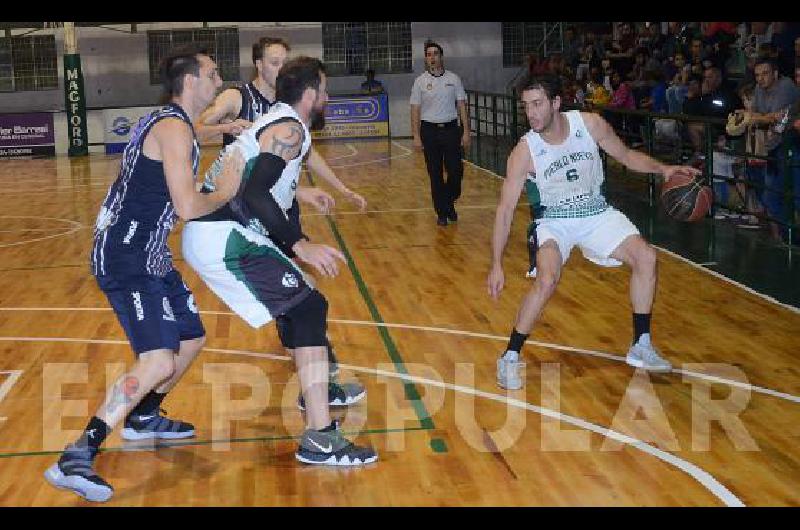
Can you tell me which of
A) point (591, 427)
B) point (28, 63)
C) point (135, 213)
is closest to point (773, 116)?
point (591, 427)

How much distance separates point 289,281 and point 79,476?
1.27 meters

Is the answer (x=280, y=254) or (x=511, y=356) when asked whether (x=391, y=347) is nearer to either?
(x=511, y=356)

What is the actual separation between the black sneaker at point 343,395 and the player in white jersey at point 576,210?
2.92ft

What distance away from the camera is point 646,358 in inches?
267

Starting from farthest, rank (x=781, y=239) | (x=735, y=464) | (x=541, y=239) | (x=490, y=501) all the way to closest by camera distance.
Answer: (x=781, y=239), (x=541, y=239), (x=735, y=464), (x=490, y=501)

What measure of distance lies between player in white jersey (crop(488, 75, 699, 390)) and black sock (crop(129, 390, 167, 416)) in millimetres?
2035

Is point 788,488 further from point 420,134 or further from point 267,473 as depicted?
point 420,134

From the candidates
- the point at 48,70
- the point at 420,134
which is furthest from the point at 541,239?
the point at 48,70

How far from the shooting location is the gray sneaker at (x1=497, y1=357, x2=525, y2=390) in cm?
648

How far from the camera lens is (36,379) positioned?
704 cm

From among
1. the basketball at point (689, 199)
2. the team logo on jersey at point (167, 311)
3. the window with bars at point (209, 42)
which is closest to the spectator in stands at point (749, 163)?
the basketball at point (689, 199)

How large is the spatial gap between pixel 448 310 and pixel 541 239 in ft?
6.50

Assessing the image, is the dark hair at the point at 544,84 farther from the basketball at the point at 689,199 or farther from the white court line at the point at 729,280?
the white court line at the point at 729,280

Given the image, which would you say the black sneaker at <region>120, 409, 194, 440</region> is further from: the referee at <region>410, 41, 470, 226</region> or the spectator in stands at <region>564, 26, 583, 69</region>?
the spectator in stands at <region>564, 26, 583, 69</region>
